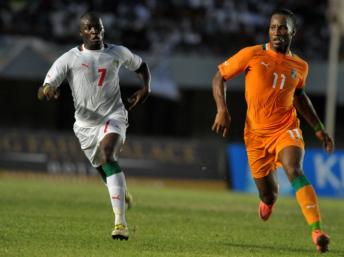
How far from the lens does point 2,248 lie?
909 cm

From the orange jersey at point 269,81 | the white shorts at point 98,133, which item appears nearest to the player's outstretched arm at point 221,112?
the orange jersey at point 269,81

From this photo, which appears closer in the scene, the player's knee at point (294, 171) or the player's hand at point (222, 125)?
the player's hand at point (222, 125)

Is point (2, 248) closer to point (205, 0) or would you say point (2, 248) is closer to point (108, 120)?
point (108, 120)

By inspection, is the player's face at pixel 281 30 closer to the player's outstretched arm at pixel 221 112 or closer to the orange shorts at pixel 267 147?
the player's outstretched arm at pixel 221 112

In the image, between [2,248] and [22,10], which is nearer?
[2,248]

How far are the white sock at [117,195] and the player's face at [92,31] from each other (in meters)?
1.53

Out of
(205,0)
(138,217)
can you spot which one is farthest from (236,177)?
(138,217)

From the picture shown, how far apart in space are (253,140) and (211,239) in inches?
51.5

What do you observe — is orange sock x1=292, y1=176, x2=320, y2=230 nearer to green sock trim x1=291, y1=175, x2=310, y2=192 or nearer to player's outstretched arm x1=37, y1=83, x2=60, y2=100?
green sock trim x1=291, y1=175, x2=310, y2=192

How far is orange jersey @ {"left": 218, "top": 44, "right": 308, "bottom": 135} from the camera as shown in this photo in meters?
10.4

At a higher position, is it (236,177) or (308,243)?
(308,243)

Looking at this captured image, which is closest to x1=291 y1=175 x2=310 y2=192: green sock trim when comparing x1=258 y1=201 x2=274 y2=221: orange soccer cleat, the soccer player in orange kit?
the soccer player in orange kit

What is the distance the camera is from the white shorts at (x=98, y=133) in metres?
10.5

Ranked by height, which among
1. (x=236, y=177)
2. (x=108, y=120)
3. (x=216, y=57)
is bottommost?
(x=236, y=177)
